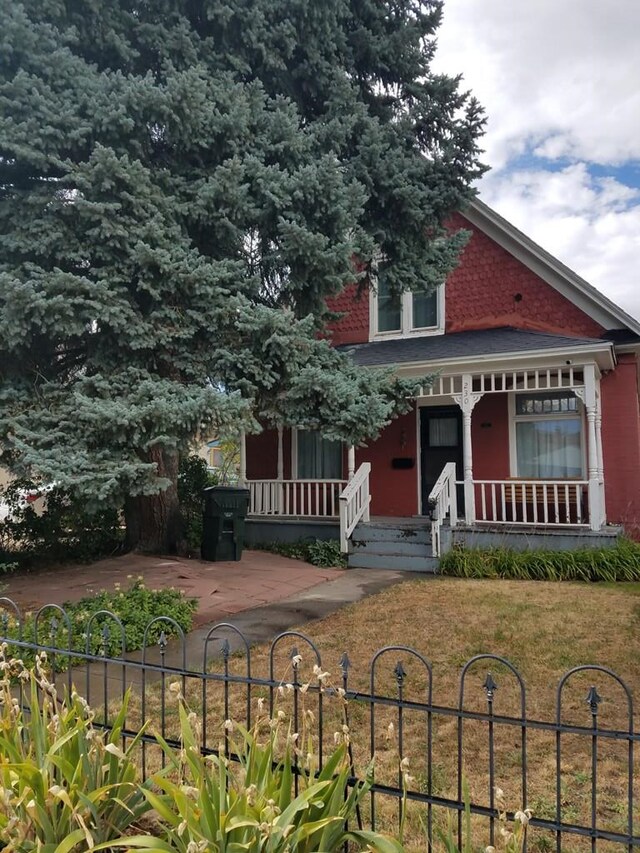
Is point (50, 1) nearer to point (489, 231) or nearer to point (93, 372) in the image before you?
point (93, 372)

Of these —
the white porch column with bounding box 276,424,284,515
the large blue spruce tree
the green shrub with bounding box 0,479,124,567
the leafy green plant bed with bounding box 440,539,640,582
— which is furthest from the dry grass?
the green shrub with bounding box 0,479,124,567

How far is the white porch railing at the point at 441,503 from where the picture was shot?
9.48 metres

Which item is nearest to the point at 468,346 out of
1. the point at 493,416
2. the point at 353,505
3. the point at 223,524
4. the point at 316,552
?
the point at 493,416

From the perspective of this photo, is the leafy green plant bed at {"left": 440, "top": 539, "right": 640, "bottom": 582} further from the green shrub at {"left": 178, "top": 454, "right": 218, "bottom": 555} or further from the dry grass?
the green shrub at {"left": 178, "top": 454, "right": 218, "bottom": 555}

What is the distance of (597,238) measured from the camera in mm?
27750

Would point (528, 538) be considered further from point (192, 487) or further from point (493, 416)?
point (192, 487)

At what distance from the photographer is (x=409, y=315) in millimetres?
13438

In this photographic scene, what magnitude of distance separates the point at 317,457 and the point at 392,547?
3852 millimetres

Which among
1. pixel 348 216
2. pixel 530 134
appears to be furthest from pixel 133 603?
pixel 530 134

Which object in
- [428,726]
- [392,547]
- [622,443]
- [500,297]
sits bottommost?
[392,547]

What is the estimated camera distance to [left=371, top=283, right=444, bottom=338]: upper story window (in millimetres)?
13141

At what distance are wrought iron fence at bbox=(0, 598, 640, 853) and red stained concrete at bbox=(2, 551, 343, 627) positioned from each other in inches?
68.8

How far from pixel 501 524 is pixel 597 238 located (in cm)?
2243

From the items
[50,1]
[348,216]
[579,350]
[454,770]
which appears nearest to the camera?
[454,770]
